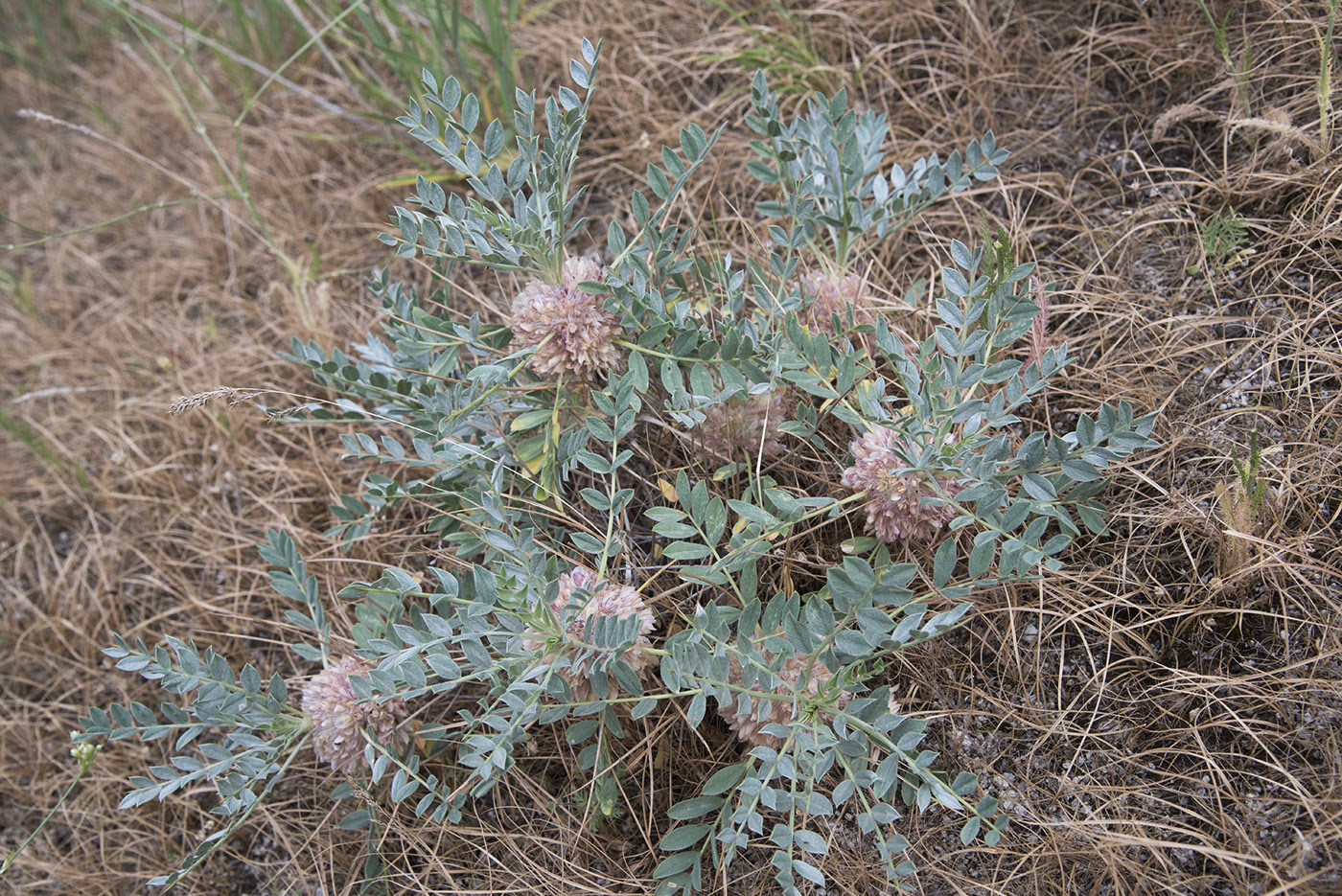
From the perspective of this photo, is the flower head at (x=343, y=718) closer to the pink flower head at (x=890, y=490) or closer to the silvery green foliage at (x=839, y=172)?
the pink flower head at (x=890, y=490)

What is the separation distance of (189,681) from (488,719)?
669mm

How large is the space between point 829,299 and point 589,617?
33.1 inches

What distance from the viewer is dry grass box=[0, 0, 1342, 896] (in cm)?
143

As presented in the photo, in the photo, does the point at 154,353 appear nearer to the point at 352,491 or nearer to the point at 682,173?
the point at 352,491

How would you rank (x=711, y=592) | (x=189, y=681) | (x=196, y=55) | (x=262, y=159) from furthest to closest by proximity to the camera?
(x=196, y=55) < (x=262, y=159) < (x=711, y=592) < (x=189, y=681)

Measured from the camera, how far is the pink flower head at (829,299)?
174 cm

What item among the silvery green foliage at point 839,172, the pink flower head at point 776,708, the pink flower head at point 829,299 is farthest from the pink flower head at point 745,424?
the pink flower head at point 776,708

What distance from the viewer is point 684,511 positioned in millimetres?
1542

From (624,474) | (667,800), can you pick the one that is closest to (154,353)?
(624,474)

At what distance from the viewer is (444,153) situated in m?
1.58

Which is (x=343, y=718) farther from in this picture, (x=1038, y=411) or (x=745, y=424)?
(x=1038, y=411)

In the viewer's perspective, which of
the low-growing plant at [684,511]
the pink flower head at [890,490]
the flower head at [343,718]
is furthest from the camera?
the flower head at [343,718]

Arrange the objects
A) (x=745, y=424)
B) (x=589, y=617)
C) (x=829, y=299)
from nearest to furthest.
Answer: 1. (x=589, y=617)
2. (x=745, y=424)
3. (x=829, y=299)

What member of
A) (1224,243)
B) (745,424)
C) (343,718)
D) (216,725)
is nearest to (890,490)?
(745,424)
